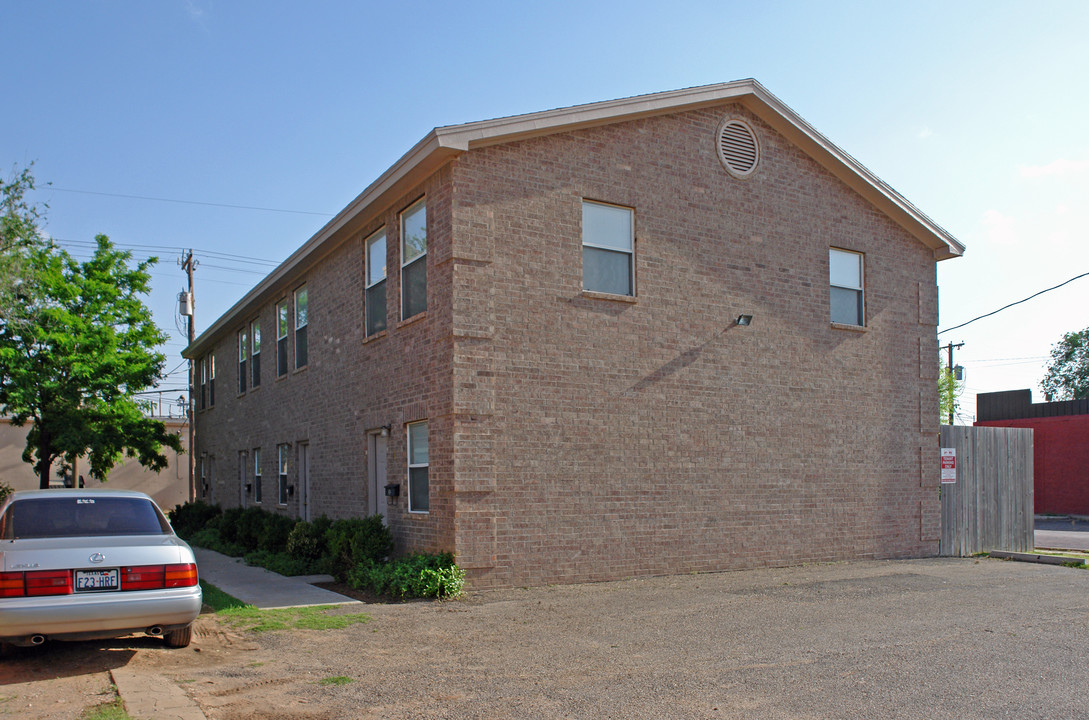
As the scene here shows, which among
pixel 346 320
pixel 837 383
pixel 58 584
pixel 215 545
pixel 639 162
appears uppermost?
pixel 639 162

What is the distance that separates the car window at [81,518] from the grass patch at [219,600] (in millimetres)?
2439

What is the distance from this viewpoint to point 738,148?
15.0 meters

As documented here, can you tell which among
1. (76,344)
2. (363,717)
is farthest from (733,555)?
(76,344)

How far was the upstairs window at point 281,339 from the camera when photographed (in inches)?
785

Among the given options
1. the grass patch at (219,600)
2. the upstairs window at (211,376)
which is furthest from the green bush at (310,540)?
the upstairs window at (211,376)

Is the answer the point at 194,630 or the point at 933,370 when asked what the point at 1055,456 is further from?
the point at 194,630


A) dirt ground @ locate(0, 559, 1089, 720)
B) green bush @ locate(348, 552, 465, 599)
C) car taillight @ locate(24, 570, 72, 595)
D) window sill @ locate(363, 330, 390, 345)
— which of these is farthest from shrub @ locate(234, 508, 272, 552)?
car taillight @ locate(24, 570, 72, 595)

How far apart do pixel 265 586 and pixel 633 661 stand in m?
7.02

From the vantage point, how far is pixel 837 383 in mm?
15547

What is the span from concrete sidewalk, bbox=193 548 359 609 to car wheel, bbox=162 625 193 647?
8.13 feet

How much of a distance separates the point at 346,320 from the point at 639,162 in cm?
603

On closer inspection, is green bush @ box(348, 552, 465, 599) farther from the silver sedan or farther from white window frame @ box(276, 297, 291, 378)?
white window frame @ box(276, 297, 291, 378)

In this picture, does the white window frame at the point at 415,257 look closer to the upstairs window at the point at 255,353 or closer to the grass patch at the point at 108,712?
the grass patch at the point at 108,712

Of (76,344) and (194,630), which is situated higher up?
(76,344)
